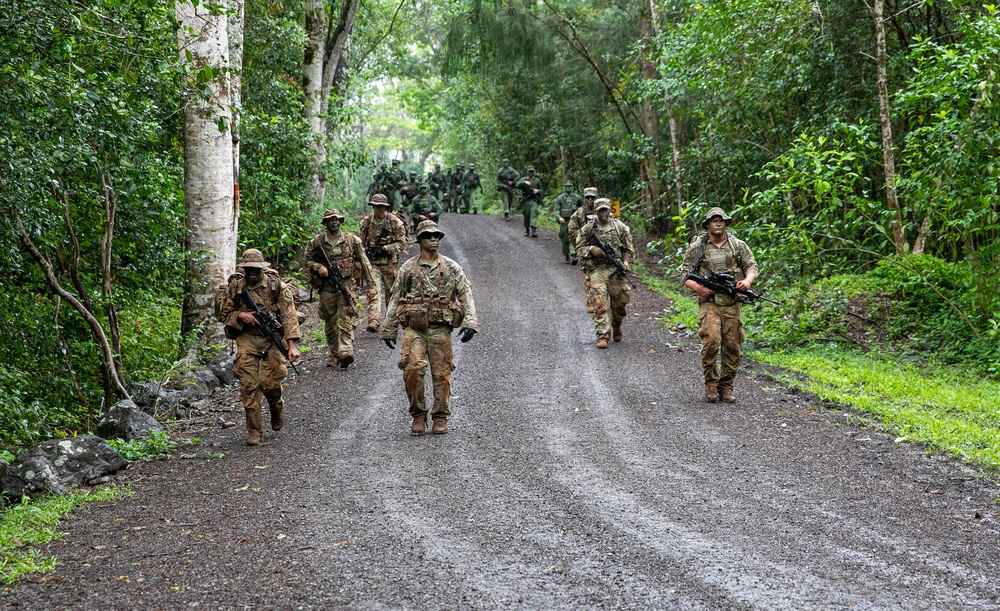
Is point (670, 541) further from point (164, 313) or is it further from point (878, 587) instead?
point (164, 313)

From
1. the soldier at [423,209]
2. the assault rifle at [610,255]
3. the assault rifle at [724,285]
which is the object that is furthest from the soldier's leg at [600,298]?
the soldier at [423,209]

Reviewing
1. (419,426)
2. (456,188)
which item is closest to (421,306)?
(419,426)

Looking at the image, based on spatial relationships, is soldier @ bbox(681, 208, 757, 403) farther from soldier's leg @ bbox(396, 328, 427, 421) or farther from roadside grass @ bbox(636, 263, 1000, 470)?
soldier's leg @ bbox(396, 328, 427, 421)

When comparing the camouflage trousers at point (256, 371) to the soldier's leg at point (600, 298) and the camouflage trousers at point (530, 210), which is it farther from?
the camouflage trousers at point (530, 210)

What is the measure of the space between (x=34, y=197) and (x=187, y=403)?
3.03m

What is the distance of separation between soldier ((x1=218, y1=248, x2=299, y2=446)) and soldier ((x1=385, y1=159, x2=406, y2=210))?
63.2 feet

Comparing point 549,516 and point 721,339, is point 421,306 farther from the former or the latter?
point 721,339

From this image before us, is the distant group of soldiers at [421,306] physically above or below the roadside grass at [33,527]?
above

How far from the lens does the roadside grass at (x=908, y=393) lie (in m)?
7.72

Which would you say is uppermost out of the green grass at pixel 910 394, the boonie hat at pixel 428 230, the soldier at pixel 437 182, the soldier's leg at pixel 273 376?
the soldier at pixel 437 182

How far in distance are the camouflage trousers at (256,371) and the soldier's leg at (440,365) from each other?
1.40m

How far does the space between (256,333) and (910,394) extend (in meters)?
6.74

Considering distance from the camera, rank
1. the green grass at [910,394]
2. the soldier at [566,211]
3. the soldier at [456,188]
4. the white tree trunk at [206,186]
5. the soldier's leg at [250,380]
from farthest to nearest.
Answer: the soldier at [456,188], the soldier at [566,211], the white tree trunk at [206,186], the soldier's leg at [250,380], the green grass at [910,394]

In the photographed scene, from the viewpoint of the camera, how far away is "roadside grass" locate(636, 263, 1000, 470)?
7.72 meters
